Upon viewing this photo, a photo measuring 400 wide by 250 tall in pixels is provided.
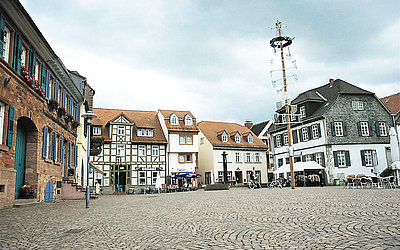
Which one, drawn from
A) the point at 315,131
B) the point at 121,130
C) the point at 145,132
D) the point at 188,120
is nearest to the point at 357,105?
the point at 315,131

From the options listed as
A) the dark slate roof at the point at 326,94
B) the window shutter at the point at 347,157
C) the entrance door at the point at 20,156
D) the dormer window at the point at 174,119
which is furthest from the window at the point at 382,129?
the entrance door at the point at 20,156

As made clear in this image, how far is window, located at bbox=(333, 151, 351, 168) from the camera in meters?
38.1

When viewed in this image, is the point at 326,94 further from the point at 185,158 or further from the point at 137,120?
the point at 137,120

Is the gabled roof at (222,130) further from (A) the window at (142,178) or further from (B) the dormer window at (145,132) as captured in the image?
(A) the window at (142,178)

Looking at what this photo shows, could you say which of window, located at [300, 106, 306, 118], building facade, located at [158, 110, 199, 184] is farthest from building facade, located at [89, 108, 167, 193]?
window, located at [300, 106, 306, 118]

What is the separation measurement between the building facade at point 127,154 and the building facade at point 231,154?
23.6 ft

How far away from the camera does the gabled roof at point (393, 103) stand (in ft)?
149

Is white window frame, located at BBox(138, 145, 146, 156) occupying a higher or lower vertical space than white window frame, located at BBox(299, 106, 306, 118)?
lower

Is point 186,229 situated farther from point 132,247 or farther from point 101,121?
point 101,121

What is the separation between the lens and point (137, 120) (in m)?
45.3

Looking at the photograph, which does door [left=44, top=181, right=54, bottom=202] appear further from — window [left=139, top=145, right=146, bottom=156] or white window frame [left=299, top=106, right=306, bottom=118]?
white window frame [left=299, top=106, right=306, bottom=118]

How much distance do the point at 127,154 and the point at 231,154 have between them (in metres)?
15.2

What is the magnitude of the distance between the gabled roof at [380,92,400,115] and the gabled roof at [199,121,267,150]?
1764 centimetres

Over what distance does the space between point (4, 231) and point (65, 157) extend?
1582cm
